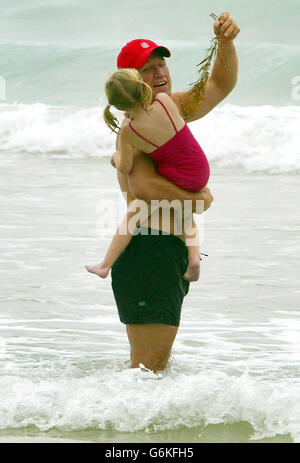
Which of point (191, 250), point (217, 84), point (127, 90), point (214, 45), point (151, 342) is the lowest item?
point (151, 342)

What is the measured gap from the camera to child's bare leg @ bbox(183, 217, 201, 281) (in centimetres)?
445

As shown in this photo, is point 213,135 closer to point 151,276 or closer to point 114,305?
point 114,305

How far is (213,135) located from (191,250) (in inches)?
534

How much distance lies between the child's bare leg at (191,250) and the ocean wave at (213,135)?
416 inches

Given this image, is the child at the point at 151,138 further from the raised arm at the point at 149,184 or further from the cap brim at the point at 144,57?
the cap brim at the point at 144,57

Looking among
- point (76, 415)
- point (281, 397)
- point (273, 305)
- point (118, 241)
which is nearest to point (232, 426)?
point (281, 397)

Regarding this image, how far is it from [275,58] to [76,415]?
23475 mm

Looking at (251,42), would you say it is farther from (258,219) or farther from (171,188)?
(171,188)

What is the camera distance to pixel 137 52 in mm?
4332

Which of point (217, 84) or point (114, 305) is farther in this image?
point (114, 305)

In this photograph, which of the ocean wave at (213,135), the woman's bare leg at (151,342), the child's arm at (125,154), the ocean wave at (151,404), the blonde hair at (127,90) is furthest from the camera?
the ocean wave at (213,135)

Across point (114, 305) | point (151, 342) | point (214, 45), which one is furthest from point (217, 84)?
point (114, 305)

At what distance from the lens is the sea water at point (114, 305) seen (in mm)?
4465

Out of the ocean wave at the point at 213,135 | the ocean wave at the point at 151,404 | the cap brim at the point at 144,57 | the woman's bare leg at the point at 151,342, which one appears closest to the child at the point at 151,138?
the cap brim at the point at 144,57
